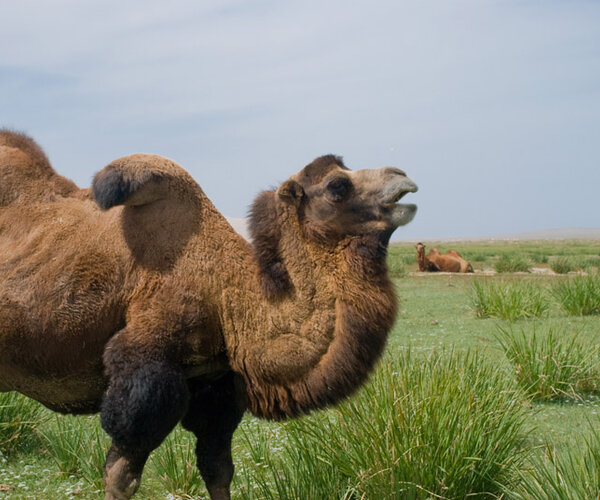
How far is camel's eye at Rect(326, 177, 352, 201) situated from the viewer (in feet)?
12.9

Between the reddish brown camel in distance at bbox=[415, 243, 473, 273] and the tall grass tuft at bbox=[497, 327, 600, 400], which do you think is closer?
the tall grass tuft at bbox=[497, 327, 600, 400]

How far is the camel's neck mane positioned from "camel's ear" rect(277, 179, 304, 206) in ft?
1.01

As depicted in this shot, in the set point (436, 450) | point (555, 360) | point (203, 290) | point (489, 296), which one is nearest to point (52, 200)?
point (203, 290)

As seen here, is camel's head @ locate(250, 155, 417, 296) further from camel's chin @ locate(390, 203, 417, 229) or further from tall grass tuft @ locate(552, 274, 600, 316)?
tall grass tuft @ locate(552, 274, 600, 316)

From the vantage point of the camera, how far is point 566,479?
440 centimetres

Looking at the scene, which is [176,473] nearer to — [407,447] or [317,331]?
[407,447]

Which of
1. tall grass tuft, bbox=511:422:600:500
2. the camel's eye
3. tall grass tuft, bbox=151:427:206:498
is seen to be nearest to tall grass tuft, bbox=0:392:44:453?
tall grass tuft, bbox=151:427:206:498

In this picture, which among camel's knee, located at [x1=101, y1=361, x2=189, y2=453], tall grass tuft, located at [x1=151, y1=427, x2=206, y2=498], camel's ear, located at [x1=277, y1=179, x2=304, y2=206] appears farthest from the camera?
tall grass tuft, located at [x1=151, y1=427, x2=206, y2=498]

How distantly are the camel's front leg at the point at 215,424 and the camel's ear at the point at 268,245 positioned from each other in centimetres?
65

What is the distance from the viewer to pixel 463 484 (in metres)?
4.88

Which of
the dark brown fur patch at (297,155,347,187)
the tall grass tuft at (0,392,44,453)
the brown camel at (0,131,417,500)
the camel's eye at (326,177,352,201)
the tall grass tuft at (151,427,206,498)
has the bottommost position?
the tall grass tuft at (151,427,206,498)

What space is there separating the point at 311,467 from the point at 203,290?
1772mm

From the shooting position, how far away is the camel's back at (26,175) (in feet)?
13.8

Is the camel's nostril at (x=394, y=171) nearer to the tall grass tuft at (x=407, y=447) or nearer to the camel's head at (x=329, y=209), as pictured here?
the camel's head at (x=329, y=209)
